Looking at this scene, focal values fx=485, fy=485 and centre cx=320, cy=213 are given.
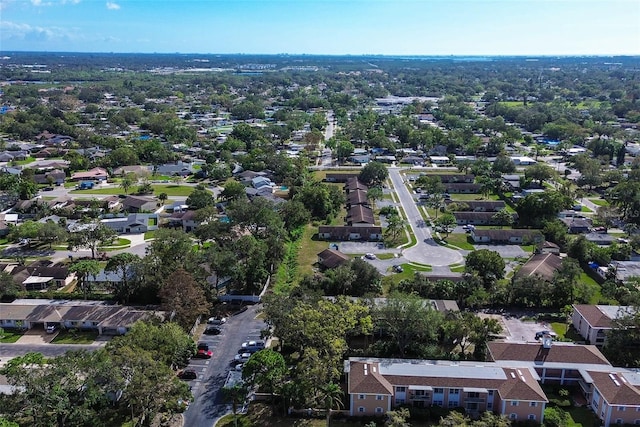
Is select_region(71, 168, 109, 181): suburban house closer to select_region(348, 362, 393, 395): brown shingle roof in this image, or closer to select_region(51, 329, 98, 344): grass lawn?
select_region(51, 329, 98, 344): grass lawn

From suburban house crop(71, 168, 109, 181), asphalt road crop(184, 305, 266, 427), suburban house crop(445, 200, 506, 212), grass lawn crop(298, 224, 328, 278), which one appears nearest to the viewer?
asphalt road crop(184, 305, 266, 427)

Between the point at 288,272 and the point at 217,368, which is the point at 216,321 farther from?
the point at 288,272

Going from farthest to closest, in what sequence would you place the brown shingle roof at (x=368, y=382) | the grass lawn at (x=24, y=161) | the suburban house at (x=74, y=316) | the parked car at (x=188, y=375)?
the grass lawn at (x=24, y=161)
the suburban house at (x=74, y=316)
the parked car at (x=188, y=375)
the brown shingle roof at (x=368, y=382)

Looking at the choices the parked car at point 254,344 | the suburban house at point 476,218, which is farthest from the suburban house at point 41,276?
the suburban house at point 476,218

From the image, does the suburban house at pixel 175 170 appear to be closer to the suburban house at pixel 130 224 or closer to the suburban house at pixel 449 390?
the suburban house at pixel 130 224

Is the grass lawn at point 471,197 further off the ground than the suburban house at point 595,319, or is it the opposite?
the suburban house at point 595,319

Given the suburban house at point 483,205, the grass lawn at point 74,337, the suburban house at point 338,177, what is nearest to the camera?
the grass lawn at point 74,337

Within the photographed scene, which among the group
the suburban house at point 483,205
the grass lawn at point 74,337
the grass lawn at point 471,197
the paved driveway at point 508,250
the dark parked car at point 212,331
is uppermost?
the suburban house at point 483,205

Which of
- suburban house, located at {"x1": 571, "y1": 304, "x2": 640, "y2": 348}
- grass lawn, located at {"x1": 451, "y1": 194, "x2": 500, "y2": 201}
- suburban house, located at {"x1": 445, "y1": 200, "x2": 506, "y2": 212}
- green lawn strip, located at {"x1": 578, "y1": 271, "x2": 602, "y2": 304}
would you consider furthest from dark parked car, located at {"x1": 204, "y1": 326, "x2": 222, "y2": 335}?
grass lawn, located at {"x1": 451, "y1": 194, "x2": 500, "y2": 201}
